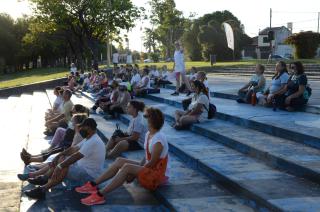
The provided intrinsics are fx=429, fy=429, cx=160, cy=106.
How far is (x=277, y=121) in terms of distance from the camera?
25.7 feet

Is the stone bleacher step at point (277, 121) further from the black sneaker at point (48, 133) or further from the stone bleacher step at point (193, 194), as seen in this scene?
the black sneaker at point (48, 133)

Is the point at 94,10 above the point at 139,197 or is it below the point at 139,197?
above

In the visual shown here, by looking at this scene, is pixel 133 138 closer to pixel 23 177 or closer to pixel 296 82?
pixel 23 177

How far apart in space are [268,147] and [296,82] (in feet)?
10.7

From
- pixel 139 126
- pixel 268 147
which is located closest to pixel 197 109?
pixel 139 126

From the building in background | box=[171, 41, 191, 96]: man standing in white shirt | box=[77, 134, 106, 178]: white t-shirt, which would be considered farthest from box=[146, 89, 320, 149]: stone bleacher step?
the building in background

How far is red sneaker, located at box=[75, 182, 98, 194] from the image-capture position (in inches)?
225

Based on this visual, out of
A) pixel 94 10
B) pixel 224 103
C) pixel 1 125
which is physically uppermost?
pixel 94 10

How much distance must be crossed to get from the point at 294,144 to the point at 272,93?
3518 millimetres

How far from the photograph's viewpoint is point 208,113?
9.12 m

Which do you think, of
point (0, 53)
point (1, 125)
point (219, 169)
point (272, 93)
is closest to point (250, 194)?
point (219, 169)

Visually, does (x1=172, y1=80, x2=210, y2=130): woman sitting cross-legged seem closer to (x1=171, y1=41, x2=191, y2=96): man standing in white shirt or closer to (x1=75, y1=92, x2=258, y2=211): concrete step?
(x1=75, y1=92, x2=258, y2=211): concrete step

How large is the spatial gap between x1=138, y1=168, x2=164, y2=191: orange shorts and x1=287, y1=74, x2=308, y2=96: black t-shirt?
4.71m

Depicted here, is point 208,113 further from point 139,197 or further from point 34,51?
point 34,51
